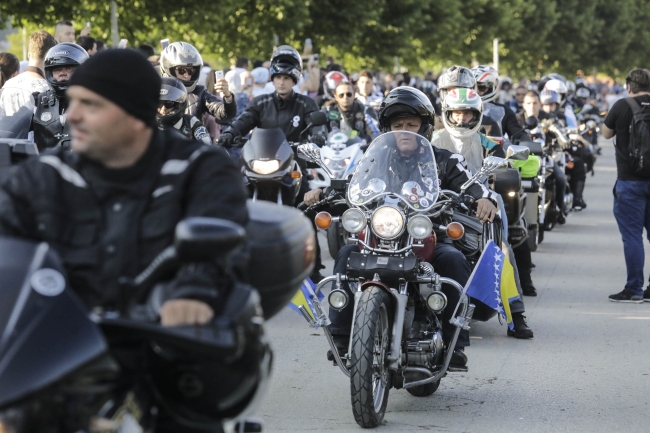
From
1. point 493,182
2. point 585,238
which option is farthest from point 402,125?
point 585,238

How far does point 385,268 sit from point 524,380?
5.40 ft

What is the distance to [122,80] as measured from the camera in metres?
3.24

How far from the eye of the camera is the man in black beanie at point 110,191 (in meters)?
3.25

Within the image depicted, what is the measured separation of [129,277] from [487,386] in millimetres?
4371

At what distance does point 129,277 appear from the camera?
10.8ft

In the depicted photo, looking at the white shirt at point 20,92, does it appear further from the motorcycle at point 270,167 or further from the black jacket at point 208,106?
the motorcycle at point 270,167

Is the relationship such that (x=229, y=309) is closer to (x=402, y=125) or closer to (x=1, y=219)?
(x=1, y=219)

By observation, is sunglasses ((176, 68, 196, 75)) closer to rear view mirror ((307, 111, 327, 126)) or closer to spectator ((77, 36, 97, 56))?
rear view mirror ((307, 111, 327, 126))

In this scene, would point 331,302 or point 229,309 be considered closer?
point 229,309

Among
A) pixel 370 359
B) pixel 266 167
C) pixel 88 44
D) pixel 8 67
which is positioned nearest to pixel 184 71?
pixel 266 167

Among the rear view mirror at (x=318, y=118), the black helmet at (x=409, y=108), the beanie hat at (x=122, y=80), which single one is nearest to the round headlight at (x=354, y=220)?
the black helmet at (x=409, y=108)

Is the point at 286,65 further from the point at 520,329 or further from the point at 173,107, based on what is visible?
the point at 520,329

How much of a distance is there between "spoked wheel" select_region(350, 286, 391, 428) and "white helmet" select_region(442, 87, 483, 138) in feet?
9.91

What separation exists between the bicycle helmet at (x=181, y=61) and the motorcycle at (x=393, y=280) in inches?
150
